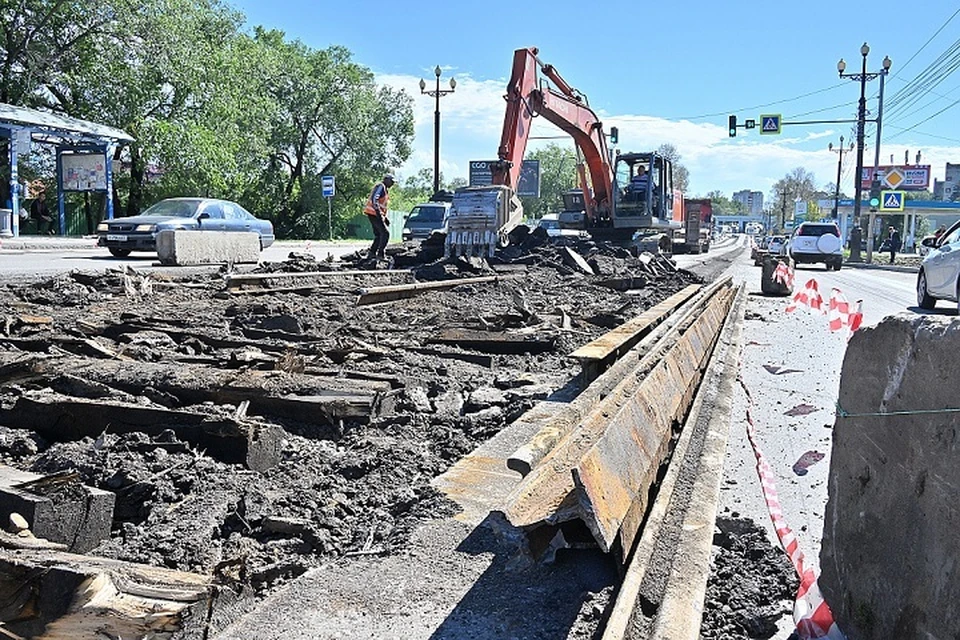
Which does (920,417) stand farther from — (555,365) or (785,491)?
(555,365)

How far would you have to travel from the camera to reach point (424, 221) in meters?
29.5

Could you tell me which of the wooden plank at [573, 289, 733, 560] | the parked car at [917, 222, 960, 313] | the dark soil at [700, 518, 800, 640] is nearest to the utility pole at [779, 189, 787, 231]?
the parked car at [917, 222, 960, 313]

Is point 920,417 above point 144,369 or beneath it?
above

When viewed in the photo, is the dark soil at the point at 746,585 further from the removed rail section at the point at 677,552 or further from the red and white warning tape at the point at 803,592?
the removed rail section at the point at 677,552

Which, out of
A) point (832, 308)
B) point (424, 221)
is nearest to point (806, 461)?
point (832, 308)

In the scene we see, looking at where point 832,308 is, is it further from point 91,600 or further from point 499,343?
point 91,600

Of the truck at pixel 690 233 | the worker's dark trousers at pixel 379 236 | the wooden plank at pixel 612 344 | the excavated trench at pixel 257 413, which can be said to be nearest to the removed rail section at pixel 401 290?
the excavated trench at pixel 257 413

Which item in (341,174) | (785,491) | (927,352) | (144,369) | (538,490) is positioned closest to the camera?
(927,352)

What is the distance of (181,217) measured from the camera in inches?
768

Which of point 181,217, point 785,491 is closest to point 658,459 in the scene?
point 785,491

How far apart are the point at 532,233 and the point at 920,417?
1713 cm

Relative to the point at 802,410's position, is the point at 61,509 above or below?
above

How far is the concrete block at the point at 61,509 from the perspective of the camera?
2.87 meters

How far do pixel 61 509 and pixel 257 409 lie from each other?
192cm
